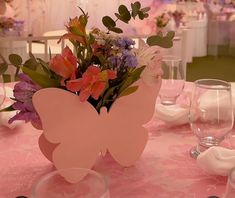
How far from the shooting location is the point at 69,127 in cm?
96

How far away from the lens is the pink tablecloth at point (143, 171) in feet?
3.07

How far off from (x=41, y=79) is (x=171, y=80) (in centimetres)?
58

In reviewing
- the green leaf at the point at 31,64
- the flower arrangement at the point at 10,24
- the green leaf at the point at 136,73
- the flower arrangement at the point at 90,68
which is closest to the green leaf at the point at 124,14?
the flower arrangement at the point at 90,68

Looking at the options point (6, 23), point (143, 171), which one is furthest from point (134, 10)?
point (6, 23)

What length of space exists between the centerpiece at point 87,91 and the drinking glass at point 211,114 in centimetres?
15

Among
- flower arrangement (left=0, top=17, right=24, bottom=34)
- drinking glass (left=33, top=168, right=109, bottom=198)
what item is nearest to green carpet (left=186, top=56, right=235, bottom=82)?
flower arrangement (left=0, top=17, right=24, bottom=34)

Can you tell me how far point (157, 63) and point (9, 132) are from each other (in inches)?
18.9

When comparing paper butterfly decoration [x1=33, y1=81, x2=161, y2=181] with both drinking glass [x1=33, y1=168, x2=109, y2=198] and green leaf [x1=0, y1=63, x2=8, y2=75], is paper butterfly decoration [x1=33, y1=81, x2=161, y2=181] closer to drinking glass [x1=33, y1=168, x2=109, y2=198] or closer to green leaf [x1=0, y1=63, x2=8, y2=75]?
green leaf [x1=0, y1=63, x2=8, y2=75]

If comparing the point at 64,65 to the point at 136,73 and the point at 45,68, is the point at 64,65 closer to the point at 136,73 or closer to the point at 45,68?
the point at 45,68

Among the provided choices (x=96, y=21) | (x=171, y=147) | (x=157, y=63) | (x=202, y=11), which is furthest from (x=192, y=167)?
(x=202, y=11)

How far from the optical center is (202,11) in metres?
5.27

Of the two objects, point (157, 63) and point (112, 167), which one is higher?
point (157, 63)

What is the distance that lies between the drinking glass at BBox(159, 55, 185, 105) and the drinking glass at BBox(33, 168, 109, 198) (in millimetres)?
725

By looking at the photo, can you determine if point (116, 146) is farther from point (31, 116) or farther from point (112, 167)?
point (31, 116)
